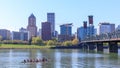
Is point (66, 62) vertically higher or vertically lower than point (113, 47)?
lower

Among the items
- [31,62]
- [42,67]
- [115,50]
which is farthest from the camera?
[115,50]

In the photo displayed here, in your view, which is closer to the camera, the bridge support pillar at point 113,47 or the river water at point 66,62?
the river water at point 66,62

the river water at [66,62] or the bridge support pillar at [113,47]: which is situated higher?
the bridge support pillar at [113,47]

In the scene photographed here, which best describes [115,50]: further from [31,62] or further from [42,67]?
[42,67]

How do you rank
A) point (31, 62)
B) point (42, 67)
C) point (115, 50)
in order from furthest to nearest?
point (115, 50) → point (31, 62) → point (42, 67)

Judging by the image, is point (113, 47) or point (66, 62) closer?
point (66, 62)

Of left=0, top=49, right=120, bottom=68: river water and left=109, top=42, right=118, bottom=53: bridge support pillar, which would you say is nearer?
left=0, top=49, right=120, bottom=68: river water

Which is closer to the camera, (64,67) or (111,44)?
(64,67)

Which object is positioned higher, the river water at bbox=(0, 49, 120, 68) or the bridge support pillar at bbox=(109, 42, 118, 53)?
the bridge support pillar at bbox=(109, 42, 118, 53)

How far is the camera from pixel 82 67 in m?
78.6

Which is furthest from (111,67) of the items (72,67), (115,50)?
(115,50)

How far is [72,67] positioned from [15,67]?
11.8 metres

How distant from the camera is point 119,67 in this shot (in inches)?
3115

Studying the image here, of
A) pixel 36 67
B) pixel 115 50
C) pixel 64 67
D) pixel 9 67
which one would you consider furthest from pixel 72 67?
pixel 115 50
